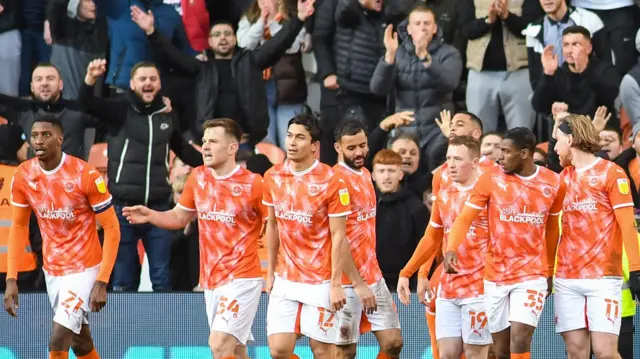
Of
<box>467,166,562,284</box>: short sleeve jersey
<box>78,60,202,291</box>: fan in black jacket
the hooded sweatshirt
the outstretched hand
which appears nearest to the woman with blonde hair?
the outstretched hand

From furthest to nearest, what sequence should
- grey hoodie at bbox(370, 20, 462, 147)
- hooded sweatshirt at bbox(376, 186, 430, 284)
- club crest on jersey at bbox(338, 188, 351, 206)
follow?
grey hoodie at bbox(370, 20, 462, 147)
hooded sweatshirt at bbox(376, 186, 430, 284)
club crest on jersey at bbox(338, 188, 351, 206)

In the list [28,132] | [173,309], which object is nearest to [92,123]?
[28,132]

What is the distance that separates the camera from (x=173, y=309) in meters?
12.2

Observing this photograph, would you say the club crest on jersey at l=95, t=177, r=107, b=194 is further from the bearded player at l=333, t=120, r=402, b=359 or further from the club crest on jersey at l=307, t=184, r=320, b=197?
the bearded player at l=333, t=120, r=402, b=359

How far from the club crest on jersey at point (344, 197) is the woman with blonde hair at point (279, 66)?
445 cm

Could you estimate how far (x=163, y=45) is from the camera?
14016mm

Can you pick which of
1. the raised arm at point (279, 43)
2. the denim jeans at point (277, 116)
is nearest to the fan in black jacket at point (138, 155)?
the raised arm at point (279, 43)

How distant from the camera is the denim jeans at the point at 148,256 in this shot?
1258 centimetres

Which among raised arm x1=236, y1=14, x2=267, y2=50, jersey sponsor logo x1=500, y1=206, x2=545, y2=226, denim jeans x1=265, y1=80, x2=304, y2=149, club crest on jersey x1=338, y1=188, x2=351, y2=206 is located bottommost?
jersey sponsor logo x1=500, y1=206, x2=545, y2=226

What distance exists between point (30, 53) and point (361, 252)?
6271mm

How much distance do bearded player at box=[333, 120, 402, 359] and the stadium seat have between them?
3.45 m

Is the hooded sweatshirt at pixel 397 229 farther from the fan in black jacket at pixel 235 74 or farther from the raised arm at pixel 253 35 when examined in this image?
the raised arm at pixel 253 35

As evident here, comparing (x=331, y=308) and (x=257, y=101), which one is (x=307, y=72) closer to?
(x=257, y=101)

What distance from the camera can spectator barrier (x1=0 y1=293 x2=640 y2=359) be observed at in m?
12.2
